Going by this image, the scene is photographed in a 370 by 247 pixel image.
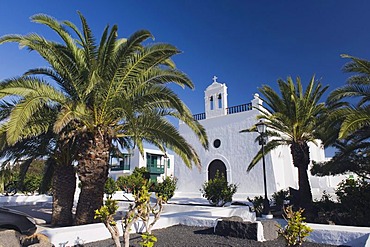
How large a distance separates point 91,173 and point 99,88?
261 centimetres

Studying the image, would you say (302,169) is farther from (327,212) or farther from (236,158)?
(236,158)

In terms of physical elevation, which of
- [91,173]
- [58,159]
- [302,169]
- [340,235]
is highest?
[58,159]

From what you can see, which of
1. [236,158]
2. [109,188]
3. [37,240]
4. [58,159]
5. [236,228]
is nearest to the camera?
[37,240]

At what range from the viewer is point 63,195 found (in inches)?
408

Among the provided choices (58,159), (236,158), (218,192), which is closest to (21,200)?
(58,159)

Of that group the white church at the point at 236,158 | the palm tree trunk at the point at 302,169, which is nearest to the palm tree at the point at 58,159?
the palm tree trunk at the point at 302,169

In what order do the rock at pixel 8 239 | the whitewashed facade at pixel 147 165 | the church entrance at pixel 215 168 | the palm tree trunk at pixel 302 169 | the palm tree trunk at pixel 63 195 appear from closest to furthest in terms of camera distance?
the rock at pixel 8 239
the palm tree trunk at pixel 63 195
the palm tree trunk at pixel 302 169
the church entrance at pixel 215 168
the whitewashed facade at pixel 147 165

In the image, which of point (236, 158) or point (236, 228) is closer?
point (236, 228)

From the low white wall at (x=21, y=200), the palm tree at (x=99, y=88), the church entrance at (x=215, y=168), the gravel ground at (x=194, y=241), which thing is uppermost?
the palm tree at (x=99, y=88)

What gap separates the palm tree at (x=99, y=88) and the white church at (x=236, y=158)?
11808 mm

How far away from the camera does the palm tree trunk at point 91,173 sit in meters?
8.38

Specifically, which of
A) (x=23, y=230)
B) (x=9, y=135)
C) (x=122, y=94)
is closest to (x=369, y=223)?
(x=122, y=94)

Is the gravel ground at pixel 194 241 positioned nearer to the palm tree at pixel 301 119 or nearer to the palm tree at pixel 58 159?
the palm tree at pixel 58 159

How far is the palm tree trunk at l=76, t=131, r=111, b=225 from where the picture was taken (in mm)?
8375
